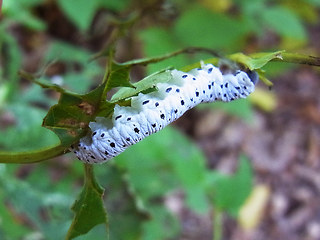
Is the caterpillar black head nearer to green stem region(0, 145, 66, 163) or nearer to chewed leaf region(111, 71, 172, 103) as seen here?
chewed leaf region(111, 71, 172, 103)

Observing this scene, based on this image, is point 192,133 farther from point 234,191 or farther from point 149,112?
point 149,112

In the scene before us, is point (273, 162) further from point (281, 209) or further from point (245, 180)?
point (245, 180)

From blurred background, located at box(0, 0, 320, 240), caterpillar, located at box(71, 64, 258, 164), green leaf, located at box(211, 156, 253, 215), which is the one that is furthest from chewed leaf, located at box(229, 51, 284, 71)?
green leaf, located at box(211, 156, 253, 215)

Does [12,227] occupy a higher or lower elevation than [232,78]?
lower

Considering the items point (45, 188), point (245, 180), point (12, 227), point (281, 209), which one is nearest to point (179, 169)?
point (245, 180)

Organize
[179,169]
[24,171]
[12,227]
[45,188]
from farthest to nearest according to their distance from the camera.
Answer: [24,171]
[179,169]
[45,188]
[12,227]

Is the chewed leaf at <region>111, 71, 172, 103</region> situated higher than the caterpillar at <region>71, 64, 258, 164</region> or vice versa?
the chewed leaf at <region>111, 71, 172, 103</region>
